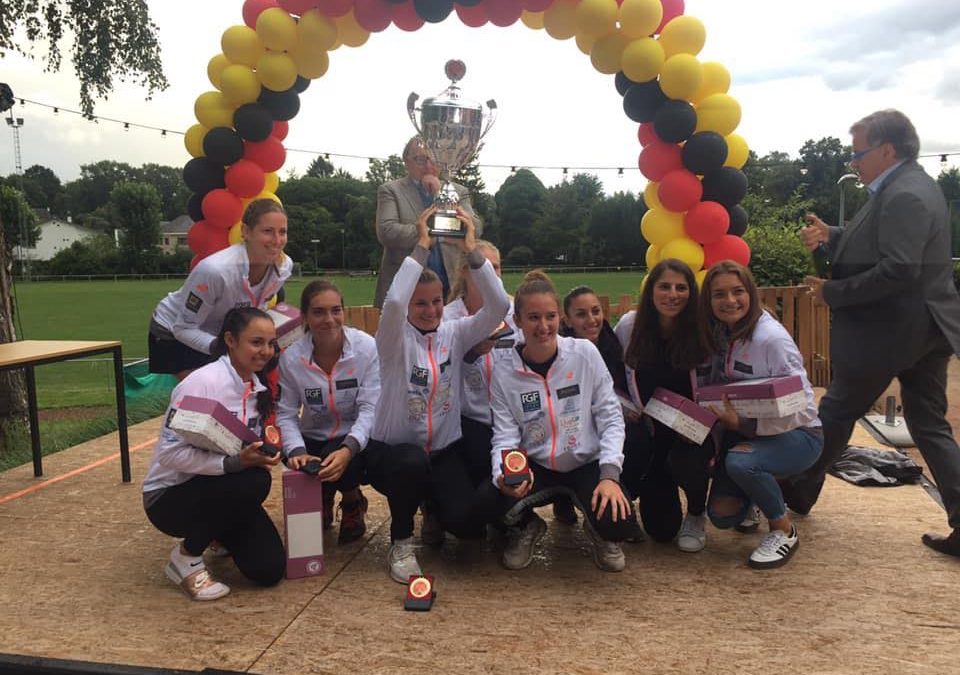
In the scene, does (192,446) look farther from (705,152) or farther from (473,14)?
(705,152)

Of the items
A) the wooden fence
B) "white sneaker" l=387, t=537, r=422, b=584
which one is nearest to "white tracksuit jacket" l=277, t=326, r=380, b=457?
→ "white sneaker" l=387, t=537, r=422, b=584

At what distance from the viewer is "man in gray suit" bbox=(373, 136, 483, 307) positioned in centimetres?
420

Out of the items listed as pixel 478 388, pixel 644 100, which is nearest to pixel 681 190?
pixel 644 100

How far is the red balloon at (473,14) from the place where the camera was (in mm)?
4434

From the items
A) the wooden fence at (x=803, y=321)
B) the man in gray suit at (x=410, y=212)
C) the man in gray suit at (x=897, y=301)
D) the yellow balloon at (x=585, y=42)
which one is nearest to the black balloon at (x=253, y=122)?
the man in gray suit at (x=410, y=212)

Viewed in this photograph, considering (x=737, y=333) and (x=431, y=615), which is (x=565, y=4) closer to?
(x=737, y=333)

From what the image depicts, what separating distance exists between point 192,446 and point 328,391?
0.66 metres

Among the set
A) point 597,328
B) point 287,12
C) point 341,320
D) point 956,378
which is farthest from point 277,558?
point 956,378

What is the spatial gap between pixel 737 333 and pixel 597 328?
0.64 metres

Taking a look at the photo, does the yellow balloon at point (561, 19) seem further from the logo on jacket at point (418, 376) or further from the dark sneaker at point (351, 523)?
the dark sneaker at point (351, 523)

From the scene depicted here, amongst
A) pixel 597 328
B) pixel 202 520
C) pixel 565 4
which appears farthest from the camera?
pixel 565 4

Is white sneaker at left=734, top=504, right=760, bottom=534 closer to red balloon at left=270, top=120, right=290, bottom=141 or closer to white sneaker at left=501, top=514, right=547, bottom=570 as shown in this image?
white sneaker at left=501, top=514, right=547, bottom=570

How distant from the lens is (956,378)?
26.5 feet

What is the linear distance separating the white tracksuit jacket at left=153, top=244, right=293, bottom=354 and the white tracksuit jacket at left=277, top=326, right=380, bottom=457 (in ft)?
1.22
